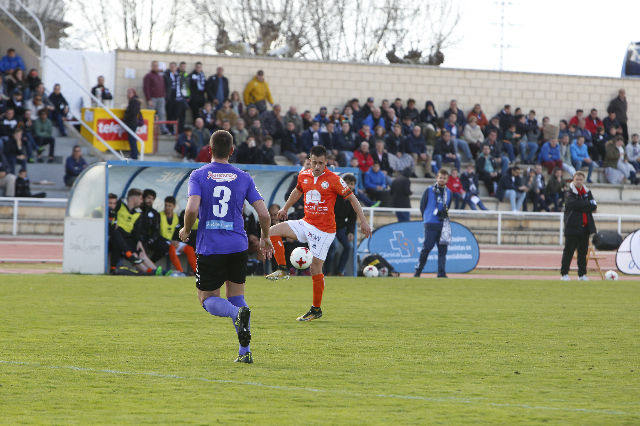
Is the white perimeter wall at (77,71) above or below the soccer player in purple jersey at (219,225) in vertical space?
above

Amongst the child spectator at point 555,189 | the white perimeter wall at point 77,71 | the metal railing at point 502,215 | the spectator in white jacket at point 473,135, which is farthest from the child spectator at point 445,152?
the white perimeter wall at point 77,71

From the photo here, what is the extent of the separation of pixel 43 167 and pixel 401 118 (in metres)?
11.0

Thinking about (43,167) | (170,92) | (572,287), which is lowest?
(572,287)

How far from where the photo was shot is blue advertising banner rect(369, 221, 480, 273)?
846 inches

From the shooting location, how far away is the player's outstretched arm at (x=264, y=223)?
8219 millimetres

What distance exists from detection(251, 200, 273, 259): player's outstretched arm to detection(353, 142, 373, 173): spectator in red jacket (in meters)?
19.2

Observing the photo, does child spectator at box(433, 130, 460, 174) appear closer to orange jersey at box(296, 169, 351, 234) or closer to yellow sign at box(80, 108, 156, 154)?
yellow sign at box(80, 108, 156, 154)

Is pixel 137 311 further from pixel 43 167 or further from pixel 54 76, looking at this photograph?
pixel 54 76

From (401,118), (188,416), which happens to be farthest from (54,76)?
(188,416)

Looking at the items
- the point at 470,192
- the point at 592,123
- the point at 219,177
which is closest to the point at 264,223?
the point at 219,177

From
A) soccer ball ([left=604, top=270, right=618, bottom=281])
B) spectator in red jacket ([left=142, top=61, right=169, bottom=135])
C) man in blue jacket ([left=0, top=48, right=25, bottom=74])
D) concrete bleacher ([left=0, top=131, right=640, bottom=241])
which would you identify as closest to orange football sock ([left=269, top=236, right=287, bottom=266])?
concrete bleacher ([left=0, top=131, right=640, bottom=241])

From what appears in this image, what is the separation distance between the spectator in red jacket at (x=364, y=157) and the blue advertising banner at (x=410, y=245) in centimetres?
595

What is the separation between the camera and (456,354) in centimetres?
884

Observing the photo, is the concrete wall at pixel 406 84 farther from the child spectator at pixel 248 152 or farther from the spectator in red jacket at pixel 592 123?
the child spectator at pixel 248 152
